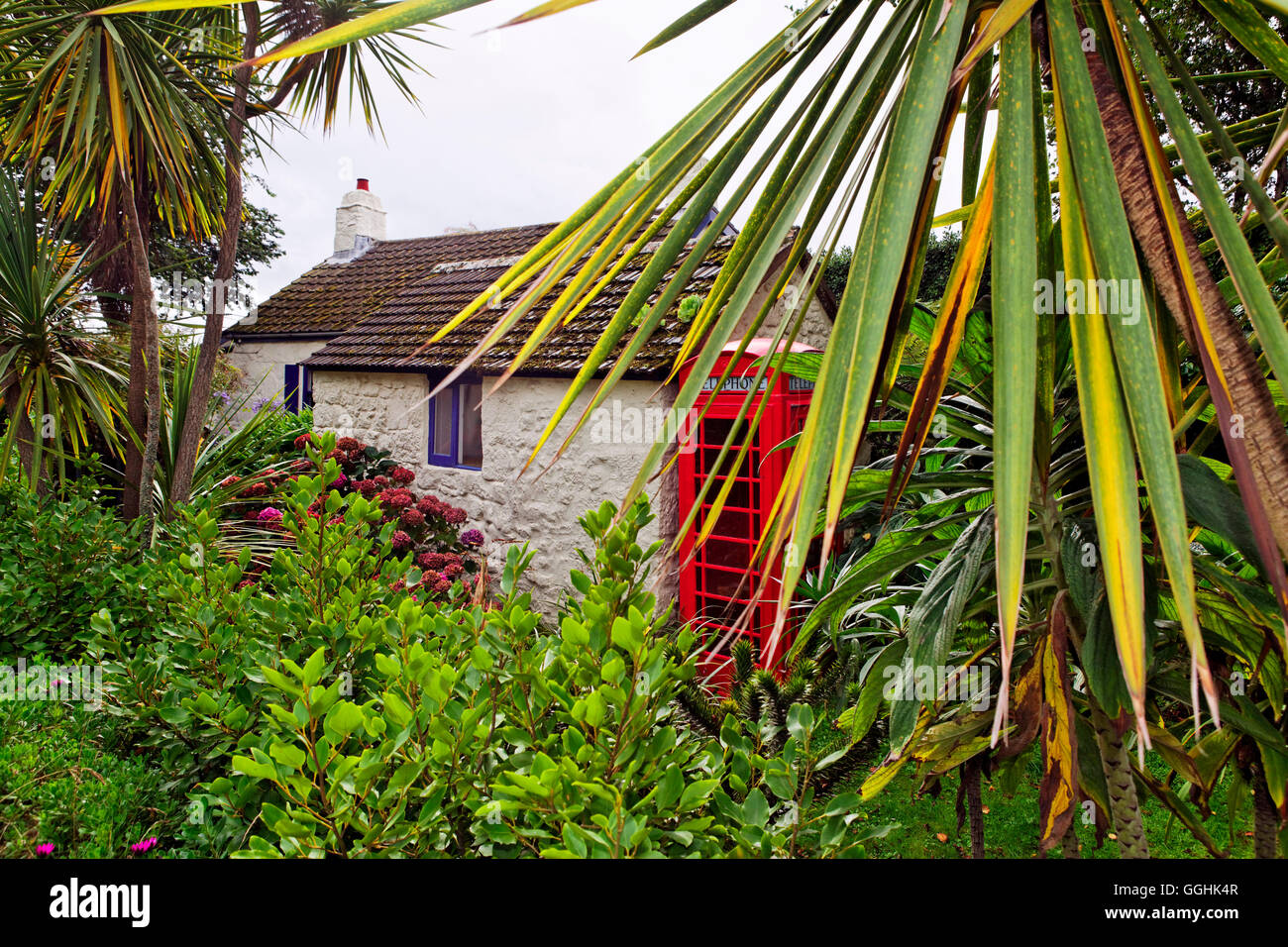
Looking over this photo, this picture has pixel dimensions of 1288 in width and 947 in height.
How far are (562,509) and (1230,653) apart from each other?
16.3 feet

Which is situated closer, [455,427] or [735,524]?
[735,524]

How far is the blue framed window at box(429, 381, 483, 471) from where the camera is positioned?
7477 millimetres

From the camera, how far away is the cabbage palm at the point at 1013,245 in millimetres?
795

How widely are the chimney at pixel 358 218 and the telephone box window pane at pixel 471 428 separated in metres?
7.43

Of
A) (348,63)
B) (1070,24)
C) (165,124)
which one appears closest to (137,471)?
(165,124)

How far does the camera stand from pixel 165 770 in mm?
2064

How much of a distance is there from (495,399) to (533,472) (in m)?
0.79

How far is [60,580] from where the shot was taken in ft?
12.1

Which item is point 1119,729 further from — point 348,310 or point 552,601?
point 348,310

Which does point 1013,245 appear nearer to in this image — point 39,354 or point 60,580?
point 60,580

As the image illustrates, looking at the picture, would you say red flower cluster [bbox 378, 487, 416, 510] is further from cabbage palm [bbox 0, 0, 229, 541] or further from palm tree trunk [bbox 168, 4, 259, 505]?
cabbage palm [bbox 0, 0, 229, 541]

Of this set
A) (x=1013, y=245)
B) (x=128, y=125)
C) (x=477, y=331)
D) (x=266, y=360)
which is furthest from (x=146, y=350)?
(x=266, y=360)

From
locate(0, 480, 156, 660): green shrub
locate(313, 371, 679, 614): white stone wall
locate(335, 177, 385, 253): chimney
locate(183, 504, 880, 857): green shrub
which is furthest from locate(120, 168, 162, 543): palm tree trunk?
locate(335, 177, 385, 253): chimney

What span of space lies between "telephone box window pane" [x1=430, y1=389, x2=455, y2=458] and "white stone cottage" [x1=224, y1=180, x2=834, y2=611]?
0.01 m
